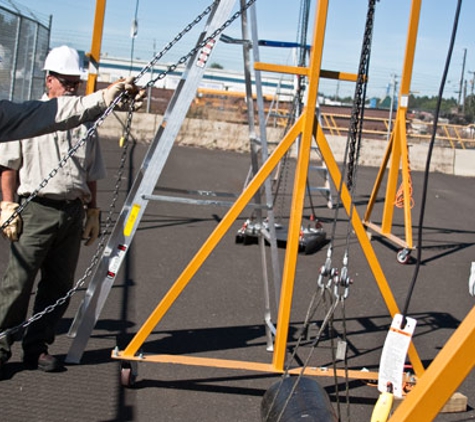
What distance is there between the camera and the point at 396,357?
10.1 feet

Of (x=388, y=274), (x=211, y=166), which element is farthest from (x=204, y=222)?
(x=211, y=166)

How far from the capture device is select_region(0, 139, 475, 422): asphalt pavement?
4.71 metres

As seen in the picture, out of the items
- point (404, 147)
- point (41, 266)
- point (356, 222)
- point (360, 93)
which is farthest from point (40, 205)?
point (404, 147)

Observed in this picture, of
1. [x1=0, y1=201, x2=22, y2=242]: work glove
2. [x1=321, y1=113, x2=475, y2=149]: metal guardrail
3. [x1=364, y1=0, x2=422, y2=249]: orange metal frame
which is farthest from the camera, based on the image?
[x1=321, y1=113, x2=475, y2=149]: metal guardrail

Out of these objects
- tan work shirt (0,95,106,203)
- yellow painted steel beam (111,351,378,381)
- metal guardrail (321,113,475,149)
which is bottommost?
yellow painted steel beam (111,351,378,381)

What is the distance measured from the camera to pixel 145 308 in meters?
6.74

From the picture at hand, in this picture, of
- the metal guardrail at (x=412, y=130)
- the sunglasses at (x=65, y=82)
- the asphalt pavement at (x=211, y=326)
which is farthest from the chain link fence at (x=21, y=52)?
the metal guardrail at (x=412, y=130)

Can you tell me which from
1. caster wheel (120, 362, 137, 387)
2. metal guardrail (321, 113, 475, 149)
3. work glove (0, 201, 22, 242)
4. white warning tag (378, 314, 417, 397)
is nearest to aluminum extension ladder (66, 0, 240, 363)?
caster wheel (120, 362, 137, 387)

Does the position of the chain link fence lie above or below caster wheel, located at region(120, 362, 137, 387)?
above

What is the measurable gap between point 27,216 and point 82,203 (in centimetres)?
41

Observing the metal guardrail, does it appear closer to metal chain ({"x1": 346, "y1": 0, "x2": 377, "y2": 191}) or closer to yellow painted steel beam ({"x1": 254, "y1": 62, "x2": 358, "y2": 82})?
yellow painted steel beam ({"x1": 254, "y1": 62, "x2": 358, "y2": 82})

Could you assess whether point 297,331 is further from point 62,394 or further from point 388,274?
point 388,274

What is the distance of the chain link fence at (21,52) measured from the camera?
1289 centimetres

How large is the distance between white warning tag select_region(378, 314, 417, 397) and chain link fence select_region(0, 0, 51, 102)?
968cm
